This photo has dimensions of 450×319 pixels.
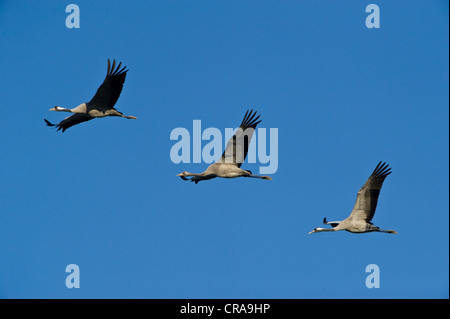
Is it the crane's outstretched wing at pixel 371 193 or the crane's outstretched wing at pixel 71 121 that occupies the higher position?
the crane's outstretched wing at pixel 71 121

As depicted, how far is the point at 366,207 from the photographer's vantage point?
68.2 feet

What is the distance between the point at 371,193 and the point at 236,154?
4623mm

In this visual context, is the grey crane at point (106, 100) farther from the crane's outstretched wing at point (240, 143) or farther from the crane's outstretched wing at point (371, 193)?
the crane's outstretched wing at point (371, 193)

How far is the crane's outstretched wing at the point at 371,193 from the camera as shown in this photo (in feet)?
66.9

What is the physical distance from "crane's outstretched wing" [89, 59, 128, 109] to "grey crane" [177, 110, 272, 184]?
364cm

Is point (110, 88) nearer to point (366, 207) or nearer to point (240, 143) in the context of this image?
point (240, 143)

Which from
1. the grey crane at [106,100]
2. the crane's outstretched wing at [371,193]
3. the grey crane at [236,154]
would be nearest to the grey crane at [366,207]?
the crane's outstretched wing at [371,193]

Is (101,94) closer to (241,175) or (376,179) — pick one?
(241,175)

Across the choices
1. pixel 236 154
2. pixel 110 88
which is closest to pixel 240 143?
pixel 236 154
